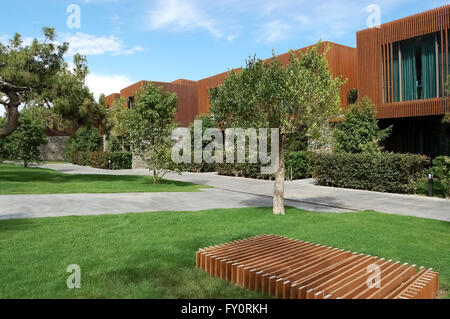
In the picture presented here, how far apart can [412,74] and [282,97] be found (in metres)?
12.9

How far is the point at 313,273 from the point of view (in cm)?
402

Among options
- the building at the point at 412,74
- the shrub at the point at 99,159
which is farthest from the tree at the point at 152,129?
the shrub at the point at 99,159

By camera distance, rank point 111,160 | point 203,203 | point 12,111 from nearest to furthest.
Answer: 1. point 203,203
2. point 12,111
3. point 111,160

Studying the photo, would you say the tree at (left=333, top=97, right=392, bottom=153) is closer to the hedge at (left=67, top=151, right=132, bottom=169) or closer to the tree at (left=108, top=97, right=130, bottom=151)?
the tree at (left=108, top=97, right=130, bottom=151)

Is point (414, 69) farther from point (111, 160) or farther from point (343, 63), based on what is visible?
point (111, 160)

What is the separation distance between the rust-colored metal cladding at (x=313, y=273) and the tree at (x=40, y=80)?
15057mm

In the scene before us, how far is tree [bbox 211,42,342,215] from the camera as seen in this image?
798 cm

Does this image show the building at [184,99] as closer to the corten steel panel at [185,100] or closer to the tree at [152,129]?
the corten steel panel at [185,100]

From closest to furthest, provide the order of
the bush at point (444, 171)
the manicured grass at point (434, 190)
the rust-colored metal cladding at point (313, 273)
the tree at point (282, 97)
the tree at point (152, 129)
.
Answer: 1. the rust-colored metal cladding at point (313, 273)
2. the tree at point (282, 97)
3. the bush at point (444, 171)
4. the manicured grass at point (434, 190)
5. the tree at point (152, 129)

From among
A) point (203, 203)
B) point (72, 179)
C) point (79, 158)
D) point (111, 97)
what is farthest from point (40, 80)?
point (111, 97)

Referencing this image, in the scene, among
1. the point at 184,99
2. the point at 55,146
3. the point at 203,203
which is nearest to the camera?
the point at 203,203

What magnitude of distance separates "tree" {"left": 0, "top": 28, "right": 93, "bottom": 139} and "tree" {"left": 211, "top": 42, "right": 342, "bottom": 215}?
37.9 ft

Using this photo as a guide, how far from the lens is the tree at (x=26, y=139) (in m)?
27.5
